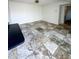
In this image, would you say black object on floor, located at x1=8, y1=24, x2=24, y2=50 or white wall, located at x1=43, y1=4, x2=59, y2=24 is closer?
black object on floor, located at x1=8, y1=24, x2=24, y2=50

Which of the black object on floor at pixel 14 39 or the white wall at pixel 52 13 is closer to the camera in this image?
the black object on floor at pixel 14 39

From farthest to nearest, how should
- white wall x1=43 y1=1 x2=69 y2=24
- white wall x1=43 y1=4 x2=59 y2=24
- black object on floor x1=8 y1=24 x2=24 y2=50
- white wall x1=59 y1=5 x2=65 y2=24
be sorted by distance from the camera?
white wall x1=43 y1=4 x2=59 y2=24, white wall x1=43 y1=1 x2=69 y2=24, white wall x1=59 y1=5 x2=65 y2=24, black object on floor x1=8 y1=24 x2=24 y2=50

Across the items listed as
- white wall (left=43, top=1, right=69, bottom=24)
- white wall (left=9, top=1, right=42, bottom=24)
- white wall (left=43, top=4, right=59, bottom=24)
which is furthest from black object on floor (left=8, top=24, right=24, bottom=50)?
white wall (left=43, top=4, right=59, bottom=24)

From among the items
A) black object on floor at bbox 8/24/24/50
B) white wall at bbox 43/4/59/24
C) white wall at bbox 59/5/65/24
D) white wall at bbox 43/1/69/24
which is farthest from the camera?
white wall at bbox 43/4/59/24

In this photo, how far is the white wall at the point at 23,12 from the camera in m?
6.38

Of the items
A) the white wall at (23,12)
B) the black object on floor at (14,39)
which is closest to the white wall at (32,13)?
the white wall at (23,12)

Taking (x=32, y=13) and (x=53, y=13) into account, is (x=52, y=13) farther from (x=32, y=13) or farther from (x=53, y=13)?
(x=32, y=13)

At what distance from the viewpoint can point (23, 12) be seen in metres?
7.23

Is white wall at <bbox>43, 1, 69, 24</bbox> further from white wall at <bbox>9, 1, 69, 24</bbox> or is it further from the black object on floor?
the black object on floor

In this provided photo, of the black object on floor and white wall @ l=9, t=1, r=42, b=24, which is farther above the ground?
white wall @ l=9, t=1, r=42, b=24

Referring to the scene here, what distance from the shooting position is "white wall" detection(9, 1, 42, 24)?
638 cm

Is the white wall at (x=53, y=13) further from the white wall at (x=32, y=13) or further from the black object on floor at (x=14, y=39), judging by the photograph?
the black object on floor at (x=14, y=39)
